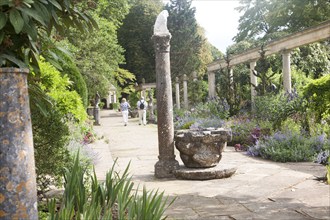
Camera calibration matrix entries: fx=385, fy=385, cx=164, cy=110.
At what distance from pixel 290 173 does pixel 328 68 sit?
2026 centimetres

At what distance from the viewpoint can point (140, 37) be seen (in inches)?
1658

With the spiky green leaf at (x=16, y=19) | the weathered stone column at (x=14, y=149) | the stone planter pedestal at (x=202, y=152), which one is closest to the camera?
the weathered stone column at (x=14, y=149)

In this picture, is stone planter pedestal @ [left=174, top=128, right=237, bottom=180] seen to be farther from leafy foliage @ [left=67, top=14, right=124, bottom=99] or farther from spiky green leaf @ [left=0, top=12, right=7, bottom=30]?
leafy foliage @ [left=67, top=14, right=124, bottom=99]

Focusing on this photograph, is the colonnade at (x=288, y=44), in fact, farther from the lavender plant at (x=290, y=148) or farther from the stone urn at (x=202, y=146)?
the stone urn at (x=202, y=146)

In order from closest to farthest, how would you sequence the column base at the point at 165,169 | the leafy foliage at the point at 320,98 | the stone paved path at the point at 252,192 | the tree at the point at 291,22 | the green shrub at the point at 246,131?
1. the stone paved path at the point at 252,192
2. the column base at the point at 165,169
3. the leafy foliage at the point at 320,98
4. the green shrub at the point at 246,131
5. the tree at the point at 291,22

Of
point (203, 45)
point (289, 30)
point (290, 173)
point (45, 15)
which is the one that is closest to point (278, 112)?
point (290, 173)

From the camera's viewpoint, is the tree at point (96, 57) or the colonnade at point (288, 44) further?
the tree at point (96, 57)

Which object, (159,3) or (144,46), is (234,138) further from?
(159,3)

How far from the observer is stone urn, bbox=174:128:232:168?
6258 millimetres

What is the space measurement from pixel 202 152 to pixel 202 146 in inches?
3.8

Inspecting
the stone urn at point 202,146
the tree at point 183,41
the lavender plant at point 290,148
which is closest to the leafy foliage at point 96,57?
the lavender plant at point 290,148

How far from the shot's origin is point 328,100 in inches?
364

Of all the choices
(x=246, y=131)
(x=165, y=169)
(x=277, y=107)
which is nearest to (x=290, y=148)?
(x=165, y=169)

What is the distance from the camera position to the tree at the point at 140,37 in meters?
41.4
